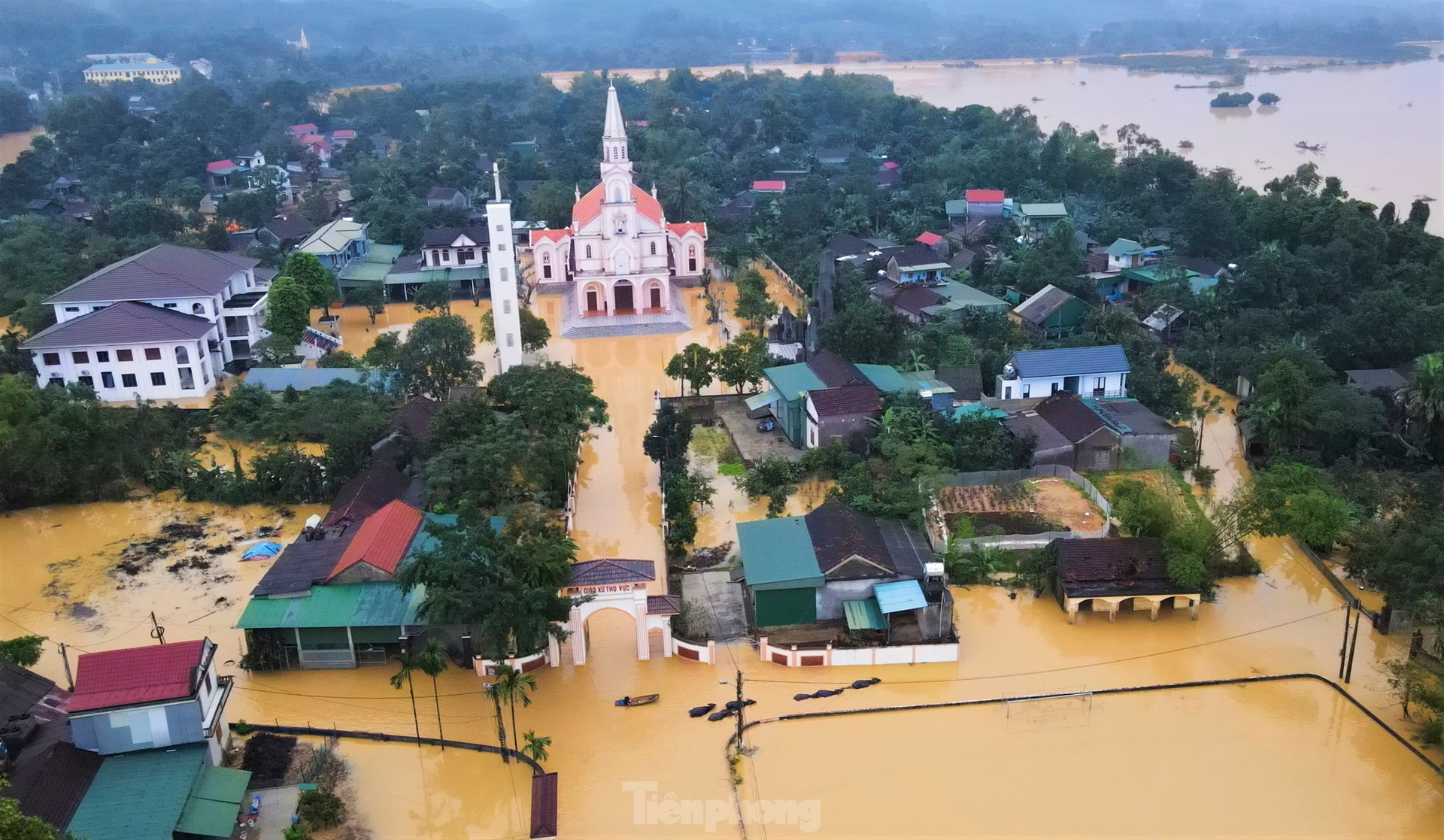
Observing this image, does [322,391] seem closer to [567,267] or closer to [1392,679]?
[567,267]

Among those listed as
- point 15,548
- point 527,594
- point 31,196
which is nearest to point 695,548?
point 527,594

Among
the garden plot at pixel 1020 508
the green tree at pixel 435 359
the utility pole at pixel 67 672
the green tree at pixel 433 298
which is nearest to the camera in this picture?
the utility pole at pixel 67 672

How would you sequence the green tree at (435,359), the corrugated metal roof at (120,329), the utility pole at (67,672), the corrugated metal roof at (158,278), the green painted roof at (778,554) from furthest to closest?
1. the corrugated metal roof at (158,278)
2. the corrugated metal roof at (120,329)
3. the green tree at (435,359)
4. the green painted roof at (778,554)
5. the utility pole at (67,672)

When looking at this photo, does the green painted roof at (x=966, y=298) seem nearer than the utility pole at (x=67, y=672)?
No

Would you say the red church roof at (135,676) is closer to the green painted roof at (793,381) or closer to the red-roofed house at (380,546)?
the red-roofed house at (380,546)

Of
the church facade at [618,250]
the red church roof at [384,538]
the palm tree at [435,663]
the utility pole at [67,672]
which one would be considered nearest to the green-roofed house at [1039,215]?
the church facade at [618,250]

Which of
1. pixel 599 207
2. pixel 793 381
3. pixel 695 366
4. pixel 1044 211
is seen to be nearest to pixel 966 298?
pixel 793 381

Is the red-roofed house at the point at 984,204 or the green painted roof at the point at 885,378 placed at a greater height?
the red-roofed house at the point at 984,204
